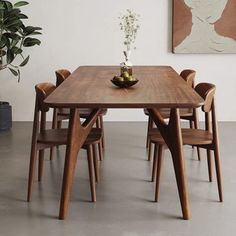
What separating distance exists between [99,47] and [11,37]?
1258 mm

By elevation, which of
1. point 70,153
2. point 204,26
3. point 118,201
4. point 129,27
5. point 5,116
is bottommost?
point 118,201

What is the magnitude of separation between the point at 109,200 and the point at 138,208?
11.1 inches

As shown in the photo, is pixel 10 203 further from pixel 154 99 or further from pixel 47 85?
pixel 154 99

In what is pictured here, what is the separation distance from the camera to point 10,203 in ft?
12.0

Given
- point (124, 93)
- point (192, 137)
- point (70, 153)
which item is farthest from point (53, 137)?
point (192, 137)

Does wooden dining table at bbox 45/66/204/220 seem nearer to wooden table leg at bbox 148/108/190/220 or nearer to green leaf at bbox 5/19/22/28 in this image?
wooden table leg at bbox 148/108/190/220

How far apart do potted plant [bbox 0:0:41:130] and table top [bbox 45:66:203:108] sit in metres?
1.58

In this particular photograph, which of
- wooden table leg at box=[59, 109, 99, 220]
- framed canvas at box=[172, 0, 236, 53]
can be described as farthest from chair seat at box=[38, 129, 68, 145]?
framed canvas at box=[172, 0, 236, 53]

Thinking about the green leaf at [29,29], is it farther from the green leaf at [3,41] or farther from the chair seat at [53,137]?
the chair seat at [53,137]

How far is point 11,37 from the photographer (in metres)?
5.93

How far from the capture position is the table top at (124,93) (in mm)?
3119

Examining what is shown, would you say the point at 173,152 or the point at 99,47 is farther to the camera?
the point at 99,47

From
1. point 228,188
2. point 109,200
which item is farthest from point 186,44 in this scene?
point 109,200

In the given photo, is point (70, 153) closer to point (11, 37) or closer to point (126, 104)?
point (126, 104)
